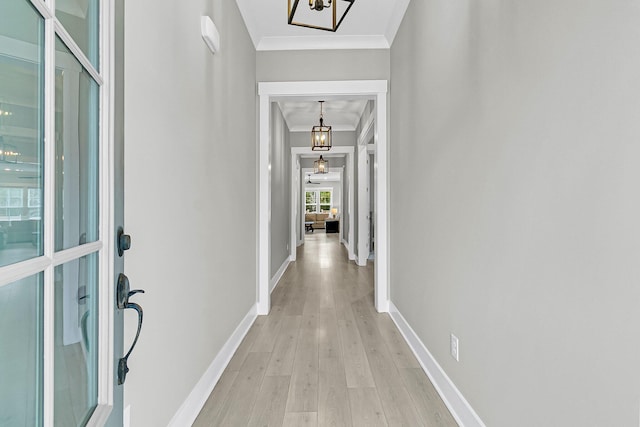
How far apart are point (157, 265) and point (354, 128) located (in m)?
6.36

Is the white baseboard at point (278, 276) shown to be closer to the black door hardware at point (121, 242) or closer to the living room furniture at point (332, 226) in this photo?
the black door hardware at point (121, 242)

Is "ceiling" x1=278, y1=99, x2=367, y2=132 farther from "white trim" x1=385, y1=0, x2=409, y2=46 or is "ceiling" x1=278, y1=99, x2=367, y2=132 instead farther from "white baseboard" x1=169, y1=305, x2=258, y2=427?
"white baseboard" x1=169, y1=305, x2=258, y2=427

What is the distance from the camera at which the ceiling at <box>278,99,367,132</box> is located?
579 centimetres

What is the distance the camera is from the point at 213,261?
7.37 ft

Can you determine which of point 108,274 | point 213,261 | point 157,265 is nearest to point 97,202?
point 108,274

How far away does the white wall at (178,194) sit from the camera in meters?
1.31

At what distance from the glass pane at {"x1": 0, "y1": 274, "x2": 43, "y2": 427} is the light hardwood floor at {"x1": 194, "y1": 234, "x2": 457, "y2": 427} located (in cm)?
138

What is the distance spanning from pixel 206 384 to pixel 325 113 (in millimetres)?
5122

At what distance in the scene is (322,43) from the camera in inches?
142

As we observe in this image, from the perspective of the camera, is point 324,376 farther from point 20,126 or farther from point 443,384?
point 20,126

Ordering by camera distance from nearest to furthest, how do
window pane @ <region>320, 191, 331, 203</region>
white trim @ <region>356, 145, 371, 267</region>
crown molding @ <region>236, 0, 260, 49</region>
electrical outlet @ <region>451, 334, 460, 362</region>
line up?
electrical outlet @ <region>451, 334, 460, 362</region>, crown molding @ <region>236, 0, 260, 49</region>, white trim @ <region>356, 145, 371, 267</region>, window pane @ <region>320, 191, 331, 203</region>

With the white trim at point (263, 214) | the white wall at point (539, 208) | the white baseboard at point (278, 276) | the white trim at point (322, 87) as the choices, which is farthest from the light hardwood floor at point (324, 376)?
the white trim at point (322, 87)

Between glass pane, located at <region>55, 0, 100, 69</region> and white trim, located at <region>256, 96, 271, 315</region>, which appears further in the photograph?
white trim, located at <region>256, 96, 271, 315</region>

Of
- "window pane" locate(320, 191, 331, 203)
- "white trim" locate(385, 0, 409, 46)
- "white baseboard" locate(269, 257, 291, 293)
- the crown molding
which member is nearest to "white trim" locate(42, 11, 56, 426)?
the crown molding
